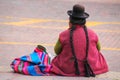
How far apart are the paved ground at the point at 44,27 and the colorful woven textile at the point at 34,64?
0.48 ft

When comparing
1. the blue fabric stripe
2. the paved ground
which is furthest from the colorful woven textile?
the paved ground

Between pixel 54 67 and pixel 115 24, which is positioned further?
pixel 115 24

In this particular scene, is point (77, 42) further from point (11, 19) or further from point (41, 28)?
point (11, 19)

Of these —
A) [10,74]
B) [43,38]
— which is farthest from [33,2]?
[10,74]

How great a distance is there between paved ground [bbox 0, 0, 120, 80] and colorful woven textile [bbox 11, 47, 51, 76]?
147mm

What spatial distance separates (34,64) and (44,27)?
18.2ft

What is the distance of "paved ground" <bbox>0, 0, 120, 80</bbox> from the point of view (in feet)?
30.6

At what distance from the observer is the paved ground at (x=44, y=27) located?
30.6ft

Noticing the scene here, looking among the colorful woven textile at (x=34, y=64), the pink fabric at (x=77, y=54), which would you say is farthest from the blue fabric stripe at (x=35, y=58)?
the pink fabric at (x=77, y=54)

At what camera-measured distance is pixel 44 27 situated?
12.7 m

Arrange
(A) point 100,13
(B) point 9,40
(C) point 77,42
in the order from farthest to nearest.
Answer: (A) point 100,13
(B) point 9,40
(C) point 77,42

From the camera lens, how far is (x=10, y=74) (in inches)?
282

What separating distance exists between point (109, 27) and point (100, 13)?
2.42m

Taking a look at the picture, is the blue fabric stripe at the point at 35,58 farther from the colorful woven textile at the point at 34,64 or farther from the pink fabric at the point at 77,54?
the pink fabric at the point at 77,54
